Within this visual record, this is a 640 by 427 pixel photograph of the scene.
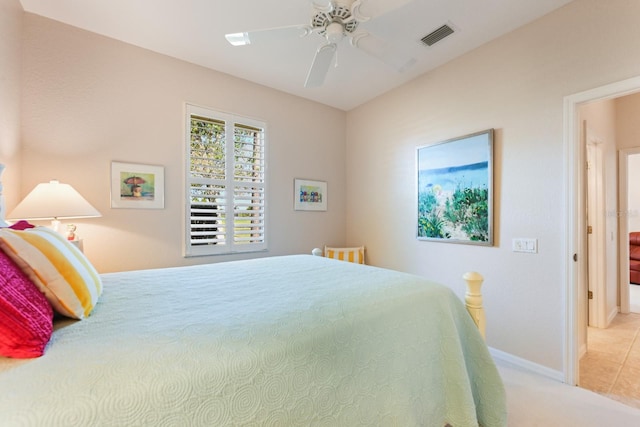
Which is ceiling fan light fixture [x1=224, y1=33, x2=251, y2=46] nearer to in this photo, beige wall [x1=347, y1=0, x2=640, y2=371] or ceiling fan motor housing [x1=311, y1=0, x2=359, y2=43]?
ceiling fan motor housing [x1=311, y1=0, x2=359, y2=43]

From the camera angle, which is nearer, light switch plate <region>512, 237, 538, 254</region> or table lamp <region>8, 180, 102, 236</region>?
table lamp <region>8, 180, 102, 236</region>

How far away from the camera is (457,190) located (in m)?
2.75

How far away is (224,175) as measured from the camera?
306cm

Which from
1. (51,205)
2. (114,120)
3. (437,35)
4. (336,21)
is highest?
(437,35)

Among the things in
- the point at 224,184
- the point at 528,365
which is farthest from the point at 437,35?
the point at 528,365

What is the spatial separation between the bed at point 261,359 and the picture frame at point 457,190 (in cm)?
140

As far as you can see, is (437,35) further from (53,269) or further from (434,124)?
(53,269)

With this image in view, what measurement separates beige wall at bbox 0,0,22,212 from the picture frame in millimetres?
3524

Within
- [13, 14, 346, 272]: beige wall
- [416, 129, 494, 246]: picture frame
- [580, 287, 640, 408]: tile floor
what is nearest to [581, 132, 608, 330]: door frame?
[580, 287, 640, 408]: tile floor

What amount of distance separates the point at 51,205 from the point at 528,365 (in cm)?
387

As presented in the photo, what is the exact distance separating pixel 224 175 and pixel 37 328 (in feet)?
7.99

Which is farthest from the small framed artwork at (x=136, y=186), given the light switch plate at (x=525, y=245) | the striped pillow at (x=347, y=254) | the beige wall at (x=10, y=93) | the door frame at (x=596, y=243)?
the door frame at (x=596, y=243)

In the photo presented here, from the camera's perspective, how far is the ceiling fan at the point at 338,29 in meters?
1.63

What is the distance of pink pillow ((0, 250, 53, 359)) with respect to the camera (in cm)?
70
